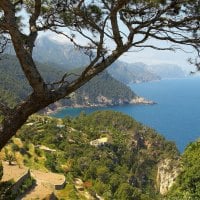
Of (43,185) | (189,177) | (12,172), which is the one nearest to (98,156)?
(43,185)

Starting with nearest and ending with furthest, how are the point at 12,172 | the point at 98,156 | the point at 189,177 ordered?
the point at 189,177, the point at 12,172, the point at 98,156

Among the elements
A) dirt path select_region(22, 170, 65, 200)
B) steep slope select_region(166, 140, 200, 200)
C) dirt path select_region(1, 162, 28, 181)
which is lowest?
dirt path select_region(22, 170, 65, 200)

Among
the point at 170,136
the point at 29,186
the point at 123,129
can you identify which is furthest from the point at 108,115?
the point at 29,186

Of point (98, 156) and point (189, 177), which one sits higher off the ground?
point (189, 177)

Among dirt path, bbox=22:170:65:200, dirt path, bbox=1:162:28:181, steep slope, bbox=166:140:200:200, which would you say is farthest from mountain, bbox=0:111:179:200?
steep slope, bbox=166:140:200:200

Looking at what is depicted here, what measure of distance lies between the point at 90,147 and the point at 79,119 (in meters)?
32.4

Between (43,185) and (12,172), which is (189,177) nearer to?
(43,185)

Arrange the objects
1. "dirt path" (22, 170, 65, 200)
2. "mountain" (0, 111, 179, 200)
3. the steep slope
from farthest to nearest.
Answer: "mountain" (0, 111, 179, 200) → "dirt path" (22, 170, 65, 200) → the steep slope

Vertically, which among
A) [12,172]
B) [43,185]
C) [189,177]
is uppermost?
[189,177]

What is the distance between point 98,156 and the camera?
88.7 meters

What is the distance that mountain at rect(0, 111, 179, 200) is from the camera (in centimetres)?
5311

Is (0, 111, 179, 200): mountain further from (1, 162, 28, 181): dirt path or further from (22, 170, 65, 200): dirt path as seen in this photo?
(1, 162, 28, 181): dirt path

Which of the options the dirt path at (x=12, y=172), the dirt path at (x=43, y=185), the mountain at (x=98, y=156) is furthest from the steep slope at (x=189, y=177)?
the dirt path at (x=12, y=172)

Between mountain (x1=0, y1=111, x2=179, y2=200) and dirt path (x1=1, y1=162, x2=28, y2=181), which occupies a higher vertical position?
dirt path (x1=1, y1=162, x2=28, y2=181)
